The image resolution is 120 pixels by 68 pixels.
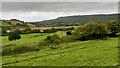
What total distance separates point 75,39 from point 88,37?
5614 mm

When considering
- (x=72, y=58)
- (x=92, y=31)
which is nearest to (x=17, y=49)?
(x=72, y=58)

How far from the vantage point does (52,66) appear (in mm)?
17344

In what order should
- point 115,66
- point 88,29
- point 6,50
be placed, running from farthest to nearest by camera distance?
point 88,29 → point 6,50 → point 115,66

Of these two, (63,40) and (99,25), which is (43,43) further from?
(99,25)

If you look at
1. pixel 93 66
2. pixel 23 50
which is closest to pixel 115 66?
pixel 93 66

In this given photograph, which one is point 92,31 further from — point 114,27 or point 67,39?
point 114,27

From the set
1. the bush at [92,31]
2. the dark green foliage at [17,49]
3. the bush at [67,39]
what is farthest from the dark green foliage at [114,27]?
the dark green foliage at [17,49]

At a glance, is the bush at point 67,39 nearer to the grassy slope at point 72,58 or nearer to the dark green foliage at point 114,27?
the dark green foliage at point 114,27

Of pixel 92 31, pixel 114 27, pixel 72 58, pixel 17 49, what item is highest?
pixel 114 27

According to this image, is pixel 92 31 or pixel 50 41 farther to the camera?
pixel 92 31

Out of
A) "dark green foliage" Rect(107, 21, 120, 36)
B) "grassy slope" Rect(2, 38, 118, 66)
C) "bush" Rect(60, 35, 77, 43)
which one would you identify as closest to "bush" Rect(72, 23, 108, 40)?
"bush" Rect(60, 35, 77, 43)

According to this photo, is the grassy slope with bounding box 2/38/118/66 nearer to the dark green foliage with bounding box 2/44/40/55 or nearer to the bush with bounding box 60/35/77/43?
the dark green foliage with bounding box 2/44/40/55

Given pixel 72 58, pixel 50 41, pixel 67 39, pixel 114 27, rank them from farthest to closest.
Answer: pixel 114 27, pixel 67 39, pixel 50 41, pixel 72 58

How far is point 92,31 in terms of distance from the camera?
46.7 meters
